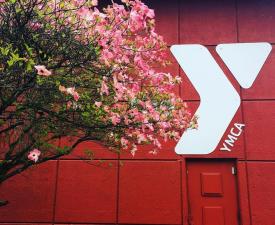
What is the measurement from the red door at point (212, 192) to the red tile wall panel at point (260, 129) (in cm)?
42

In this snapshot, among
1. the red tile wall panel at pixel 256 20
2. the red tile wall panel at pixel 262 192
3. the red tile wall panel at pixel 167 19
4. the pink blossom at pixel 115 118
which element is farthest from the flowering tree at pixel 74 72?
the red tile wall panel at pixel 256 20

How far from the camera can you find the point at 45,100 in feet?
10.2

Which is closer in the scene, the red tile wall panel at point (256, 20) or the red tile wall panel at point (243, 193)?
the red tile wall panel at point (243, 193)

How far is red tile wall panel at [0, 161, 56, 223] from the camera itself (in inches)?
223

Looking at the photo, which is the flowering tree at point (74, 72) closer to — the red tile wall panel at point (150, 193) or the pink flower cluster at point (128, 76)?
the pink flower cluster at point (128, 76)

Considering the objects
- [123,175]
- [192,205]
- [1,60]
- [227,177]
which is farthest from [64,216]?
[1,60]

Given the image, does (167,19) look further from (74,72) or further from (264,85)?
(74,72)

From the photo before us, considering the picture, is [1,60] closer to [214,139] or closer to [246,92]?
[214,139]

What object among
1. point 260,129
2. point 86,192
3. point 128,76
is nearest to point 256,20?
point 260,129

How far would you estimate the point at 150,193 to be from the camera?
5637 mm

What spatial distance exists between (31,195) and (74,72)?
3.30 metres

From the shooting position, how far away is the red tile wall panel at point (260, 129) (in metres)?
5.67

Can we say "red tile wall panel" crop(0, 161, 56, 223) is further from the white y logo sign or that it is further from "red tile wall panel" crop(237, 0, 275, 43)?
"red tile wall panel" crop(237, 0, 275, 43)

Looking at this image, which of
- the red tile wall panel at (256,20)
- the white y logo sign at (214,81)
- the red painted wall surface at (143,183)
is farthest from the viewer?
the red tile wall panel at (256,20)
